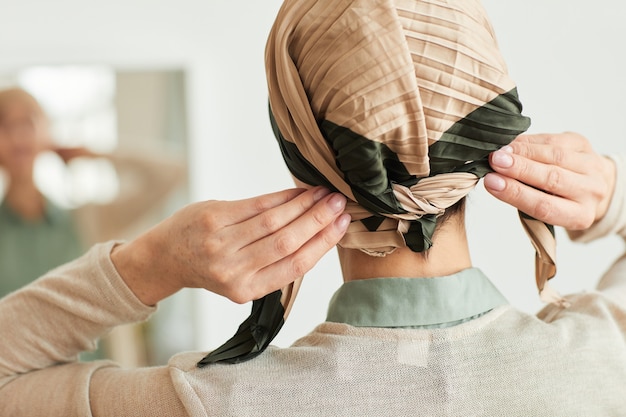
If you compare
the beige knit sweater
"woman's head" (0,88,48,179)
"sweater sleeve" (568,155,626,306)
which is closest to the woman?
the beige knit sweater

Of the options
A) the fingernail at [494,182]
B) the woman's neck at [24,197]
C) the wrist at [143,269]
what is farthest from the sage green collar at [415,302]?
the woman's neck at [24,197]

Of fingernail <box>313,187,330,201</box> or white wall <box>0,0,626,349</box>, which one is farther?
white wall <box>0,0,626,349</box>

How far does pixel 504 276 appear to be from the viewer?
7.17ft

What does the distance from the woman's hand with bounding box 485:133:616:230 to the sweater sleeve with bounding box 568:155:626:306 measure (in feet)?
0.19

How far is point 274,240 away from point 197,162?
1.54 metres

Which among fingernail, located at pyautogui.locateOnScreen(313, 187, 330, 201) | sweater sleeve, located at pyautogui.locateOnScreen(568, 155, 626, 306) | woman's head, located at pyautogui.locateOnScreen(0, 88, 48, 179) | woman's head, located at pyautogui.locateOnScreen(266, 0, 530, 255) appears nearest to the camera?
woman's head, located at pyautogui.locateOnScreen(266, 0, 530, 255)

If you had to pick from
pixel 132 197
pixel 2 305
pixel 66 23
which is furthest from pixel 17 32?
pixel 2 305

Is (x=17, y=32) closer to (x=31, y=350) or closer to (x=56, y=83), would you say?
(x=56, y=83)

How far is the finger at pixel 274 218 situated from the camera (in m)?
0.79

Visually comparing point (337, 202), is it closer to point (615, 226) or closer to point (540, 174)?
point (540, 174)

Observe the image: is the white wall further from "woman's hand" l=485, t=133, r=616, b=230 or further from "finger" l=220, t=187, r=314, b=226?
"finger" l=220, t=187, r=314, b=226

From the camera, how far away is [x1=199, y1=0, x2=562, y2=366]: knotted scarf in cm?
70

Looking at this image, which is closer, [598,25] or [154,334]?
[598,25]


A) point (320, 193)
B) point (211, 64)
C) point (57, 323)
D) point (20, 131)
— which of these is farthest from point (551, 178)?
point (20, 131)
